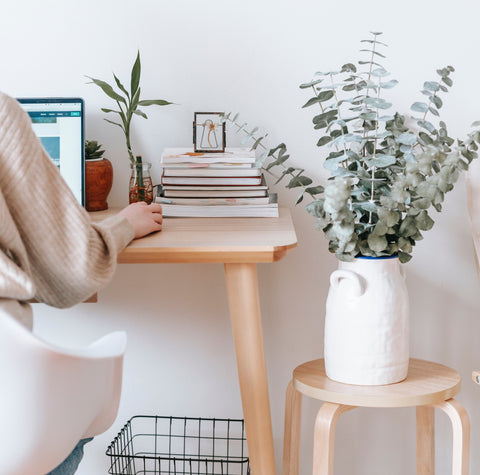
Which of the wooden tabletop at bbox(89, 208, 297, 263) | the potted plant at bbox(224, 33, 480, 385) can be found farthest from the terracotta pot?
the potted plant at bbox(224, 33, 480, 385)

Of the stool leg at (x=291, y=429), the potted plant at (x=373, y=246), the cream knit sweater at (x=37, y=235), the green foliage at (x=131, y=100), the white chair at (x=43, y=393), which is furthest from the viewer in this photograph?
the green foliage at (x=131, y=100)

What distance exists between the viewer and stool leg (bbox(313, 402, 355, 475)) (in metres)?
1.21

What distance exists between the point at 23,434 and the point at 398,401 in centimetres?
68

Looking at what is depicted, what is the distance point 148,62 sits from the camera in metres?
1.61

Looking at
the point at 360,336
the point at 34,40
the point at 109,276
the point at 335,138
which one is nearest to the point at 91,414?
the point at 109,276

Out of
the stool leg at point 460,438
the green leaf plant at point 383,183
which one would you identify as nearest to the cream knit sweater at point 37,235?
the green leaf plant at point 383,183

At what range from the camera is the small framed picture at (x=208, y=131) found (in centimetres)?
154

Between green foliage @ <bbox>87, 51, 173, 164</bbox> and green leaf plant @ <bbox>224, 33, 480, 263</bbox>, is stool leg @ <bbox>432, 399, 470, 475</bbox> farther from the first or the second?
green foliage @ <bbox>87, 51, 173, 164</bbox>

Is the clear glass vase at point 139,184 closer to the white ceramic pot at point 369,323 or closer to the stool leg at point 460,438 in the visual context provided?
the white ceramic pot at point 369,323

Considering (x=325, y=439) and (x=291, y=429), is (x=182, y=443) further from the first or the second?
(x=325, y=439)

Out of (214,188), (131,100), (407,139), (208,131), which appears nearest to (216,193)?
(214,188)

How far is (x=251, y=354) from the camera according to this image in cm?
125

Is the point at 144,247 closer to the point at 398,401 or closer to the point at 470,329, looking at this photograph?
the point at 398,401

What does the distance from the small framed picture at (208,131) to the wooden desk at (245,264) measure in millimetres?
260
